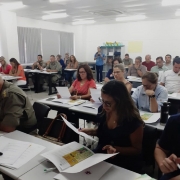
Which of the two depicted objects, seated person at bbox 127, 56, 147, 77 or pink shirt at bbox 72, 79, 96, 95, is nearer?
pink shirt at bbox 72, 79, 96, 95

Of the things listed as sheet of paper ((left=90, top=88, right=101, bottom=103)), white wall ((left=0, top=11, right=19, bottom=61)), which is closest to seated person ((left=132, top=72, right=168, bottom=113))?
sheet of paper ((left=90, top=88, right=101, bottom=103))

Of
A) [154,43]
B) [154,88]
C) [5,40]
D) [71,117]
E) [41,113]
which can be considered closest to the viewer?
[41,113]

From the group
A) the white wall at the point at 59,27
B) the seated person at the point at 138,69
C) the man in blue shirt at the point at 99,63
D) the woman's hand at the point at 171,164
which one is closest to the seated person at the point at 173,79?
the seated person at the point at 138,69

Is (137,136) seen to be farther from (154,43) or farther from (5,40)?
(154,43)

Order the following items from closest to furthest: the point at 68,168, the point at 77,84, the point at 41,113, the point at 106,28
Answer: the point at 68,168 < the point at 41,113 < the point at 77,84 < the point at 106,28

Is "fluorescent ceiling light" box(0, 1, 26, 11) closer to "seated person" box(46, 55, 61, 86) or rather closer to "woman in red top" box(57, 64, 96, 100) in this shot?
"seated person" box(46, 55, 61, 86)

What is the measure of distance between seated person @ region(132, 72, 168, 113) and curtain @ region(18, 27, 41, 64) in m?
6.54

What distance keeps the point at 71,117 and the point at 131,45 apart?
7880 millimetres

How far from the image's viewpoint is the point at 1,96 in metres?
1.80

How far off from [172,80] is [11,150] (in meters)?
3.72

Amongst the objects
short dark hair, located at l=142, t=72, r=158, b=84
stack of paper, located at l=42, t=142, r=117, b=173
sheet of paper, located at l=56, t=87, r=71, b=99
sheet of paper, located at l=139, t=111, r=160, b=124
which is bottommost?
stack of paper, located at l=42, t=142, r=117, b=173

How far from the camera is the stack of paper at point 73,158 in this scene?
3.83 ft

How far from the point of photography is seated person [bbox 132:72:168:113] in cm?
228

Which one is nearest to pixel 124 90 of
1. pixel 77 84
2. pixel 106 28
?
pixel 77 84
